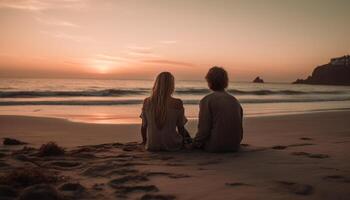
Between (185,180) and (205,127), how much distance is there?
203cm

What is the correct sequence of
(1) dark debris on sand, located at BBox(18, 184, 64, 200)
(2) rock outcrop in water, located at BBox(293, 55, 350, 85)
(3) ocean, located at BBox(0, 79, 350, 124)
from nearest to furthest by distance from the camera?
(1) dark debris on sand, located at BBox(18, 184, 64, 200) < (3) ocean, located at BBox(0, 79, 350, 124) < (2) rock outcrop in water, located at BBox(293, 55, 350, 85)

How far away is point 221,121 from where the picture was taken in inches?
231

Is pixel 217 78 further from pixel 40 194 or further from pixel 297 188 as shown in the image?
pixel 40 194

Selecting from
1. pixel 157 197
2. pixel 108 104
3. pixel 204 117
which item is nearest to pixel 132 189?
pixel 157 197

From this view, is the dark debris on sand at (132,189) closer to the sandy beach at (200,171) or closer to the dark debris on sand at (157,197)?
the sandy beach at (200,171)

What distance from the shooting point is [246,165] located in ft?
15.9

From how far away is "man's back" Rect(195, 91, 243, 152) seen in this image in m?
5.86

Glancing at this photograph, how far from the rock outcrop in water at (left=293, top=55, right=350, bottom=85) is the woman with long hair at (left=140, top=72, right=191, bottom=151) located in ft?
394

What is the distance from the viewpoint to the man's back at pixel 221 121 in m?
5.86

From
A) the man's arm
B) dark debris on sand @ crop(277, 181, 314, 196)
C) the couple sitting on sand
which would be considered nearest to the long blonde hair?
the couple sitting on sand

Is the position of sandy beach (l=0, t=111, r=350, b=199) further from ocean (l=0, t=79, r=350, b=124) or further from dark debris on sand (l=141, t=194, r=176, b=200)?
ocean (l=0, t=79, r=350, b=124)

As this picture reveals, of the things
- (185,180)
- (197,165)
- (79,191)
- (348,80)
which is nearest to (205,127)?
(197,165)

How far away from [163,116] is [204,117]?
639mm

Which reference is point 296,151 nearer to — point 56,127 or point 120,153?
point 120,153
